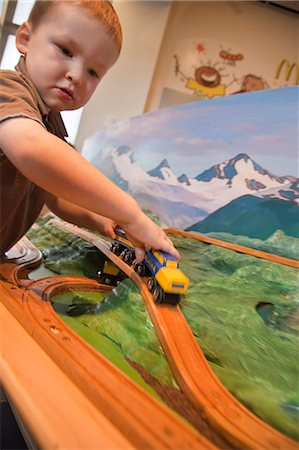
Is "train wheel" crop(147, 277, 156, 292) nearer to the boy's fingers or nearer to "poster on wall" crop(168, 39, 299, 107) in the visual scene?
the boy's fingers

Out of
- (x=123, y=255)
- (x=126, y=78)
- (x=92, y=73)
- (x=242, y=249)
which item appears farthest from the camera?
(x=126, y=78)

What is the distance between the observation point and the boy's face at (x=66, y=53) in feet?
1.63

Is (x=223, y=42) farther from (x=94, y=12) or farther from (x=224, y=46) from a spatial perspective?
(x=94, y=12)

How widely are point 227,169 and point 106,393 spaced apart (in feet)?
2.45

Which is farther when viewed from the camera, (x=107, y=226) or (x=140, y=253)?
(x=107, y=226)

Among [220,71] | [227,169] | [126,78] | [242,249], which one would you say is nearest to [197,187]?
[227,169]

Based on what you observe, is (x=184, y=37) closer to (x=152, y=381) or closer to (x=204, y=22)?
(x=204, y=22)

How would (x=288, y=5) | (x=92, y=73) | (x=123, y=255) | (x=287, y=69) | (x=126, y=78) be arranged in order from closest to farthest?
1. (x=92, y=73)
2. (x=123, y=255)
3. (x=126, y=78)
4. (x=288, y=5)
5. (x=287, y=69)

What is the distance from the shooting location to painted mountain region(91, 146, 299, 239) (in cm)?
77

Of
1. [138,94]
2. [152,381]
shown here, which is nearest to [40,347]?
[152,381]

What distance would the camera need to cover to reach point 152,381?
0.33m

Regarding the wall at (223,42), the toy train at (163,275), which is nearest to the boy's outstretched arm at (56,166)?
the toy train at (163,275)

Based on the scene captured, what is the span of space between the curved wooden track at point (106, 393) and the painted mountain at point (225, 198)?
1.76 ft

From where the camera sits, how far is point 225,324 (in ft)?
1.55
